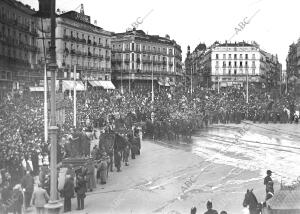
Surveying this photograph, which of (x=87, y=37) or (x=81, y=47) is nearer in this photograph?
(x=81, y=47)

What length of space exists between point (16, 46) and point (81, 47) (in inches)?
834

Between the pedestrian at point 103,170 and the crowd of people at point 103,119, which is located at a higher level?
the crowd of people at point 103,119

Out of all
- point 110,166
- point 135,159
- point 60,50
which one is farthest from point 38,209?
point 60,50

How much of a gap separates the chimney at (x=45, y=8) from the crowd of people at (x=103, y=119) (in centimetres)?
576

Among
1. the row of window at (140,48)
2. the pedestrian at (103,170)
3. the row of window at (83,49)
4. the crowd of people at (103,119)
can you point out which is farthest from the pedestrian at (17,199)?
the row of window at (140,48)

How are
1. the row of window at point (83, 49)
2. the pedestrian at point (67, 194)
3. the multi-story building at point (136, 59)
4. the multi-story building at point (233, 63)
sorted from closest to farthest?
the pedestrian at point (67, 194) < the row of window at point (83, 49) < the multi-story building at point (136, 59) < the multi-story building at point (233, 63)

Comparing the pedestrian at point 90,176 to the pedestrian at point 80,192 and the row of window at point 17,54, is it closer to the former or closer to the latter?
the pedestrian at point 80,192

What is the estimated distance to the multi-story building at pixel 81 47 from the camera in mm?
58328

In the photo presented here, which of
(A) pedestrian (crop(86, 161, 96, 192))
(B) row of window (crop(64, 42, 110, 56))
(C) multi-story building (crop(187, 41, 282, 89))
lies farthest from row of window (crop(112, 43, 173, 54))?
(A) pedestrian (crop(86, 161, 96, 192))

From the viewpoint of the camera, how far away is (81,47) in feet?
211

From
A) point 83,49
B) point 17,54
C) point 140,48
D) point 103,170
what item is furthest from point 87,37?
point 103,170

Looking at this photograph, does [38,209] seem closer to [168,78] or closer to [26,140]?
[26,140]

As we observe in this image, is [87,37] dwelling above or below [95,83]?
above

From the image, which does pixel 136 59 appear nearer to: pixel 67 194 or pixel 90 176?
pixel 90 176
